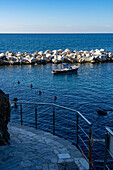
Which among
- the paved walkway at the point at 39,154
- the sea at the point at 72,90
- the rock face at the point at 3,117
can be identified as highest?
the rock face at the point at 3,117

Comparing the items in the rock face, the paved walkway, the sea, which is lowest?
the sea

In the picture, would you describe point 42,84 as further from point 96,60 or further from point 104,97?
point 96,60

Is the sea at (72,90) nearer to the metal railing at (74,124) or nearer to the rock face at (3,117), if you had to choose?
the metal railing at (74,124)

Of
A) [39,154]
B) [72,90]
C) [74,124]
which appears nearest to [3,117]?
[39,154]

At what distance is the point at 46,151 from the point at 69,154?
0.93 metres

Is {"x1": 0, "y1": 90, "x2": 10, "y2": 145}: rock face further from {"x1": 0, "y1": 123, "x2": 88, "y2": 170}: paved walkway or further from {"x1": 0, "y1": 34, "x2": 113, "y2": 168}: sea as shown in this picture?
{"x1": 0, "y1": 34, "x2": 113, "y2": 168}: sea

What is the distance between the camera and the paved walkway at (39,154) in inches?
281

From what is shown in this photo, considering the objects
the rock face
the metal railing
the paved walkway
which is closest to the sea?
the metal railing

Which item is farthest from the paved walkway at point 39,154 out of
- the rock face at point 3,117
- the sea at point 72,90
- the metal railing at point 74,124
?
the sea at point 72,90

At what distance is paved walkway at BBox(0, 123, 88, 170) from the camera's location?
23.4 ft

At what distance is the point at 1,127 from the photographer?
823 centimetres

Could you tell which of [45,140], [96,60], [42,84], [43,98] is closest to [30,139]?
[45,140]

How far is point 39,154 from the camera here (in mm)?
7980

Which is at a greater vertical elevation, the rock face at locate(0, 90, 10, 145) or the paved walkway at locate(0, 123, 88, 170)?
the rock face at locate(0, 90, 10, 145)
